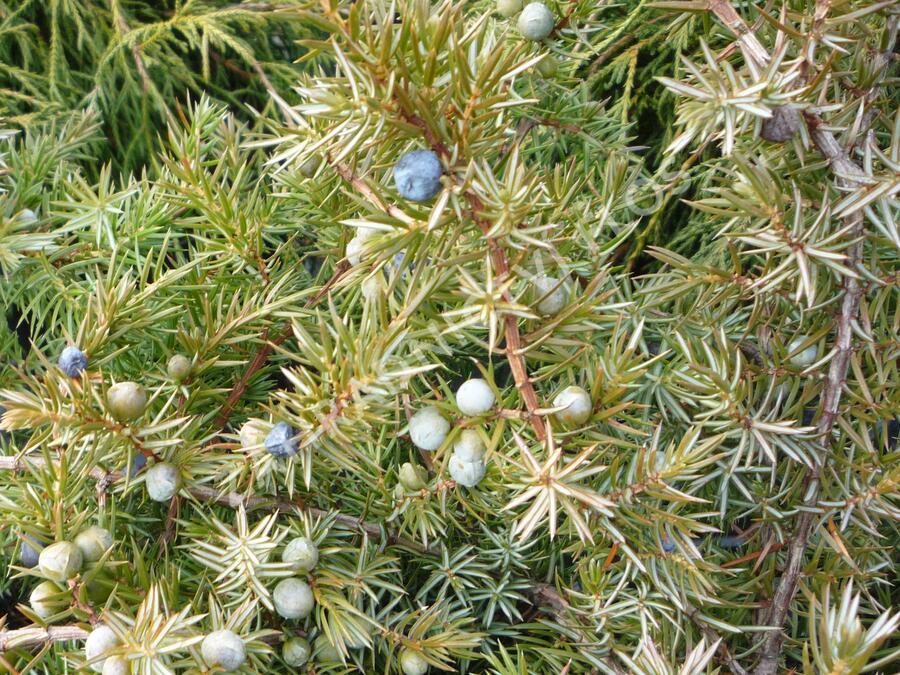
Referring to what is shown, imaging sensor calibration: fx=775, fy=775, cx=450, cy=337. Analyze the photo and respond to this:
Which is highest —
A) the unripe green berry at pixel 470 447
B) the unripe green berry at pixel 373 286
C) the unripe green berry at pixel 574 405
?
the unripe green berry at pixel 373 286

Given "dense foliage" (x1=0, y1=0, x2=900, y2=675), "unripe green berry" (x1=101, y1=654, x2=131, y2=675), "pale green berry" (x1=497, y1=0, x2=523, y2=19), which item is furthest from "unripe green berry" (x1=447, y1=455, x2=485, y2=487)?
"pale green berry" (x1=497, y1=0, x2=523, y2=19)

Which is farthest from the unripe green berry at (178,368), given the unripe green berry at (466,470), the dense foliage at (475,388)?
the unripe green berry at (466,470)

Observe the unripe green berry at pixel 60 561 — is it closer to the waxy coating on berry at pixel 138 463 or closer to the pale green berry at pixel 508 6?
the waxy coating on berry at pixel 138 463

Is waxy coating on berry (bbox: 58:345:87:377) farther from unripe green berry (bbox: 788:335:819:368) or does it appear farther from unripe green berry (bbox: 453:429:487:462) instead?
unripe green berry (bbox: 788:335:819:368)

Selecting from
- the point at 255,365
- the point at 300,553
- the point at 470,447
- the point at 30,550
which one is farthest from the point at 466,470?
the point at 30,550

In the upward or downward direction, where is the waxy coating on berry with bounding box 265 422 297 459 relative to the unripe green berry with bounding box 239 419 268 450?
upward

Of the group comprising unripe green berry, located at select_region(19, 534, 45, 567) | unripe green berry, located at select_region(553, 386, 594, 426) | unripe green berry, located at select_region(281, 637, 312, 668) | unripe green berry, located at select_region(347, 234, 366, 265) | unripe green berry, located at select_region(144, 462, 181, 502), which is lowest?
unripe green berry, located at select_region(281, 637, 312, 668)

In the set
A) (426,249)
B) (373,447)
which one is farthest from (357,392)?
(373,447)

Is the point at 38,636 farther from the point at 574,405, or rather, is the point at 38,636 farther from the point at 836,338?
the point at 836,338
